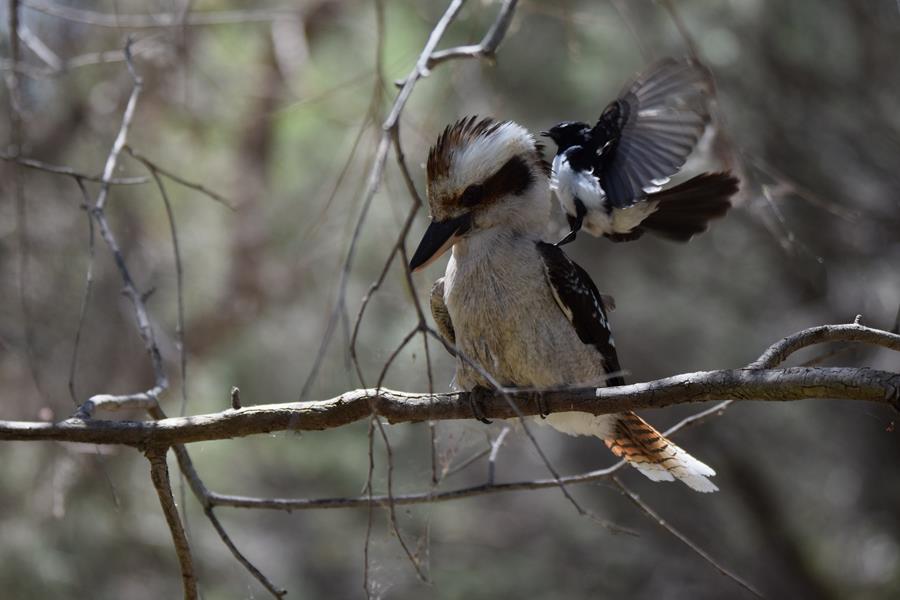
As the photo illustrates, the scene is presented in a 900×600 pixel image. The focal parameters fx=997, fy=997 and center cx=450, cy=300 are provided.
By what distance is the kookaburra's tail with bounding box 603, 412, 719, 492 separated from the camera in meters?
2.74

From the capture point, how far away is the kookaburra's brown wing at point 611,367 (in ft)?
8.54

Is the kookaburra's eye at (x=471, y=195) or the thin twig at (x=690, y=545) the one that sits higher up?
the kookaburra's eye at (x=471, y=195)

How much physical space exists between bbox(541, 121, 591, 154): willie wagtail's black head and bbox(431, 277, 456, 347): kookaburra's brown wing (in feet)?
1.64

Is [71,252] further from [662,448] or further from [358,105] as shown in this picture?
[662,448]

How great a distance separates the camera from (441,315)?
2.87 m

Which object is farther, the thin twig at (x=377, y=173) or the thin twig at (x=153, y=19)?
Result: the thin twig at (x=153, y=19)

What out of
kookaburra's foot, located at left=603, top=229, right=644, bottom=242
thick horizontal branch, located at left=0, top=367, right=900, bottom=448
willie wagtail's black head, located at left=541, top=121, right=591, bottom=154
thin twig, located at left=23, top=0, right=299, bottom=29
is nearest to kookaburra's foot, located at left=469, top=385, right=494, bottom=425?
thick horizontal branch, located at left=0, top=367, right=900, bottom=448

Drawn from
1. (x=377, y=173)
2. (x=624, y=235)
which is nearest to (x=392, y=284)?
(x=624, y=235)

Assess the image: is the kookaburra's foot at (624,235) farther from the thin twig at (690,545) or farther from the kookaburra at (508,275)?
the thin twig at (690,545)

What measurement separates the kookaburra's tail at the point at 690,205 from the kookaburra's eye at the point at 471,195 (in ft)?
1.46

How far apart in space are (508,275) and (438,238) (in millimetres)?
206

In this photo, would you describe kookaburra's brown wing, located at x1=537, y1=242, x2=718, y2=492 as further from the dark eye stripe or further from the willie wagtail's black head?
the willie wagtail's black head

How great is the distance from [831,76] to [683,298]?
5.41 ft

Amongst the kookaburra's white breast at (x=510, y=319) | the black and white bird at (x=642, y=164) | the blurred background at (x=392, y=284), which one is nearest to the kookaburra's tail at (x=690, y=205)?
the black and white bird at (x=642, y=164)
